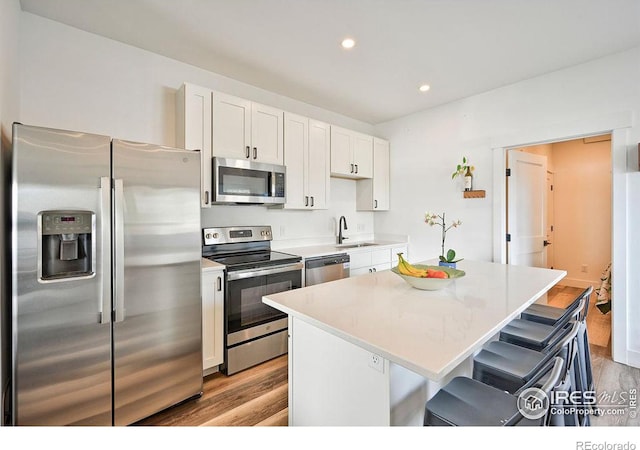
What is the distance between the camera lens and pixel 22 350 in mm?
1476

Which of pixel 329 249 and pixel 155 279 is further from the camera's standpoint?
pixel 329 249

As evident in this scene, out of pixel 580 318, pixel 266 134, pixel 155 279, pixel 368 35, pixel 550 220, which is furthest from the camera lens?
pixel 550 220

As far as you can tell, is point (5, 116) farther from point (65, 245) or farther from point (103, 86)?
point (103, 86)

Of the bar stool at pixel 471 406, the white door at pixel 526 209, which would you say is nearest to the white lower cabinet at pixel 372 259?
the white door at pixel 526 209

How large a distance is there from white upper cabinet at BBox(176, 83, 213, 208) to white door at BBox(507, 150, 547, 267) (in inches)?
125

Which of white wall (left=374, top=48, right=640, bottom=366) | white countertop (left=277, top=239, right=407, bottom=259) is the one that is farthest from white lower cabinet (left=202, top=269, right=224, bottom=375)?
white wall (left=374, top=48, right=640, bottom=366)

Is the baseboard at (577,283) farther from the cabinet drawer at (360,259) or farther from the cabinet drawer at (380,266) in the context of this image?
the cabinet drawer at (360,259)

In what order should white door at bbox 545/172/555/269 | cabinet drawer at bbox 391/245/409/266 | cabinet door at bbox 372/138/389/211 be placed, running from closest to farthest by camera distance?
1. cabinet drawer at bbox 391/245/409/266
2. cabinet door at bbox 372/138/389/211
3. white door at bbox 545/172/555/269

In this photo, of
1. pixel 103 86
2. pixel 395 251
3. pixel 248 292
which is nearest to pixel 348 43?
pixel 103 86

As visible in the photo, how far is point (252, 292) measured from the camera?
2547 mm

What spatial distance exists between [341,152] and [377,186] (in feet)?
2.67

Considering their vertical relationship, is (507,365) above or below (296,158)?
below

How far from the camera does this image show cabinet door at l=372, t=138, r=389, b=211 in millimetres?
4160

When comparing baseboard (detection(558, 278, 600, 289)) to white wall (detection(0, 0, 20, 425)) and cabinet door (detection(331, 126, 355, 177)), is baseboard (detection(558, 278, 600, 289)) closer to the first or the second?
cabinet door (detection(331, 126, 355, 177))
